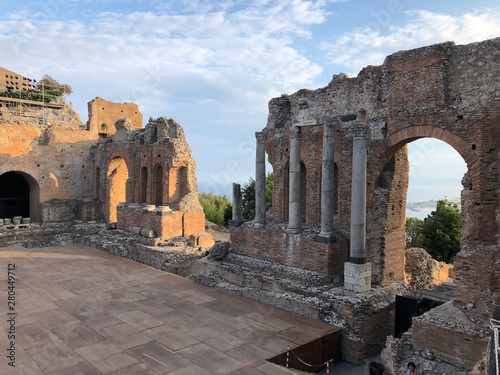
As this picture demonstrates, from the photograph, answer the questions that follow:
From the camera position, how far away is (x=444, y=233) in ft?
71.8

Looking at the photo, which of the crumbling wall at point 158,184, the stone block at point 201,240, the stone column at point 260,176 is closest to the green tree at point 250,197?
the crumbling wall at point 158,184

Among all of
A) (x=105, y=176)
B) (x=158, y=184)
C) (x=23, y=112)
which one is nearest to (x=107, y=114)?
(x=23, y=112)

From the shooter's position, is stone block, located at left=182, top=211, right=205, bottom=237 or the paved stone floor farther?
stone block, located at left=182, top=211, right=205, bottom=237

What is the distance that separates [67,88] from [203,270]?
3271cm

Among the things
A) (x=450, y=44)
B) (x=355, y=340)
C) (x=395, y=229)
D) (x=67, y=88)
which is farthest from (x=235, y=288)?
(x=67, y=88)

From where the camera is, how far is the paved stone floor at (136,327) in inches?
315

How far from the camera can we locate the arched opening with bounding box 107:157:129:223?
2413 cm

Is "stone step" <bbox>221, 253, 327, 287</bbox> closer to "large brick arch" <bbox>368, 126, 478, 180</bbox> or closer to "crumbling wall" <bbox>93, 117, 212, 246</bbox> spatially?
"large brick arch" <bbox>368, 126, 478, 180</bbox>

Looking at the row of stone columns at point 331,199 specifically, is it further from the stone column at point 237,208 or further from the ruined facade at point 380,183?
the stone column at point 237,208

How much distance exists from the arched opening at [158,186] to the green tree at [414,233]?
45.3 ft

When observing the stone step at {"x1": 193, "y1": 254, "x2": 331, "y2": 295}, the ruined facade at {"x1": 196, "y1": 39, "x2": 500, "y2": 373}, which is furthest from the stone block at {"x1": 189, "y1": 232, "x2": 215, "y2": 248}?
the ruined facade at {"x1": 196, "y1": 39, "x2": 500, "y2": 373}

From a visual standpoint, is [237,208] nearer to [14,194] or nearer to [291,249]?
[291,249]

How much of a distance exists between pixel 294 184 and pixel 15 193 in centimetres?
2347

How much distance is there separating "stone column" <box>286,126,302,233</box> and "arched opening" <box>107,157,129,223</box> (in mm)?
13541
